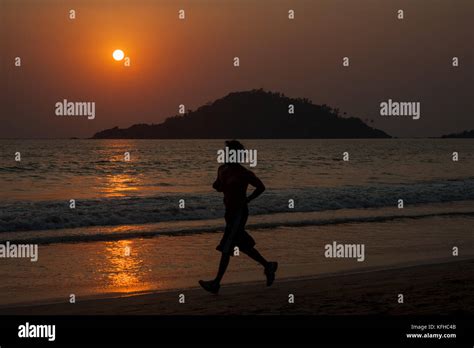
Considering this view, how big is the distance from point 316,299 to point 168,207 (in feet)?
49.5

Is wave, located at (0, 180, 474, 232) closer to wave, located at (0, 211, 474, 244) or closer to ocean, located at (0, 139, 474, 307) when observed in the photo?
ocean, located at (0, 139, 474, 307)

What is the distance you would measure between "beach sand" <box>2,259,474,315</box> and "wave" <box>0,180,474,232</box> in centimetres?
1047

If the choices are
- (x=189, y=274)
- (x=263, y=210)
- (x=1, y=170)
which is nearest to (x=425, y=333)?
(x=189, y=274)

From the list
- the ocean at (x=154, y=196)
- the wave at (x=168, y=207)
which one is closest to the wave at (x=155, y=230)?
the ocean at (x=154, y=196)

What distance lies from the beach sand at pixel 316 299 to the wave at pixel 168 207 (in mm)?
10471

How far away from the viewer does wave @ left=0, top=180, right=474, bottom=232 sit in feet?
66.9

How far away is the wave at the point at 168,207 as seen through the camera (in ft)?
66.9

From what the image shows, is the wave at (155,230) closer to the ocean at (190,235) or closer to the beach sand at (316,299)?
the ocean at (190,235)

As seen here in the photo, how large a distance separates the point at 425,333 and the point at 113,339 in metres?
3.08

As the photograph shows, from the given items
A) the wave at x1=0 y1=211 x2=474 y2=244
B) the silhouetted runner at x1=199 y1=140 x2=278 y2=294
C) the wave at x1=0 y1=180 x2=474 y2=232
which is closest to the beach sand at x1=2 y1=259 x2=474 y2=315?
the silhouetted runner at x1=199 y1=140 x2=278 y2=294

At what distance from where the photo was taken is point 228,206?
9.82m

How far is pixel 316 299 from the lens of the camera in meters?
9.34

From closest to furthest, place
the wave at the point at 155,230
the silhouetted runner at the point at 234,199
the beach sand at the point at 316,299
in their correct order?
the beach sand at the point at 316,299 < the silhouetted runner at the point at 234,199 < the wave at the point at 155,230

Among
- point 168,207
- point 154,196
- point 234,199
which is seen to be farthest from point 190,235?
point 154,196
